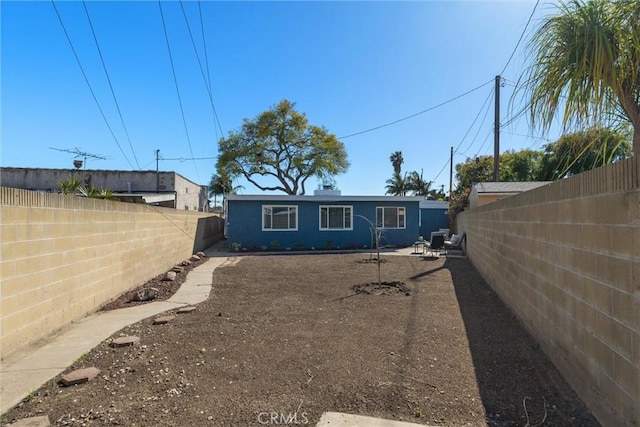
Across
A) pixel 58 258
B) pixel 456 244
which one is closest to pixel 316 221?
pixel 456 244

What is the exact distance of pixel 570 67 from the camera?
294cm

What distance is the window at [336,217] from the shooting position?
732 inches

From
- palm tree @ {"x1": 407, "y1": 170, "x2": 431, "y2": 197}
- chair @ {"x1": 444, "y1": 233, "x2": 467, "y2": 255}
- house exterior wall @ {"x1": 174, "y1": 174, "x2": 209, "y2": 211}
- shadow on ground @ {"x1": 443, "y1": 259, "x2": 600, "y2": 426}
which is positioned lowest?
shadow on ground @ {"x1": 443, "y1": 259, "x2": 600, "y2": 426}

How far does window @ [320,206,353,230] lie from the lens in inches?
732

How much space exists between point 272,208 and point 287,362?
48.5 feet

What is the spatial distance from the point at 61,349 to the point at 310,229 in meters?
14.6

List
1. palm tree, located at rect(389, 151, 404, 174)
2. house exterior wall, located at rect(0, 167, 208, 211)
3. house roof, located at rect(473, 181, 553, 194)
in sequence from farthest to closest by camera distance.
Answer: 1. palm tree, located at rect(389, 151, 404, 174)
2. house exterior wall, located at rect(0, 167, 208, 211)
3. house roof, located at rect(473, 181, 553, 194)

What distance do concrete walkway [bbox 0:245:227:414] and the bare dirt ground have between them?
0.58 feet

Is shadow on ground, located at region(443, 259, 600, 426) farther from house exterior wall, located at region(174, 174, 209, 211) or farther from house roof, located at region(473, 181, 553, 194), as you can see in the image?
house exterior wall, located at region(174, 174, 209, 211)

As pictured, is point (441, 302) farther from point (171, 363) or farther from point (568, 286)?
point (171, 363)

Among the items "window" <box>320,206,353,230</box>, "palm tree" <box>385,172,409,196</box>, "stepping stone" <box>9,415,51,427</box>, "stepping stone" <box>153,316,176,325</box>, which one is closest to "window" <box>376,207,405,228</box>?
"window" <box>320,206,353,230</box>

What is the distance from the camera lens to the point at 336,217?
18.8m

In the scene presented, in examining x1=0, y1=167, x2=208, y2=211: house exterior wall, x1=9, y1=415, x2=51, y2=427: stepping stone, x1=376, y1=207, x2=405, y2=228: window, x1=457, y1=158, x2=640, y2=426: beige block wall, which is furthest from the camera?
x1=0, y1=167, x2=208, y2=211: house exterior wall

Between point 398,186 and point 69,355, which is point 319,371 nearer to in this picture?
point 69,355
